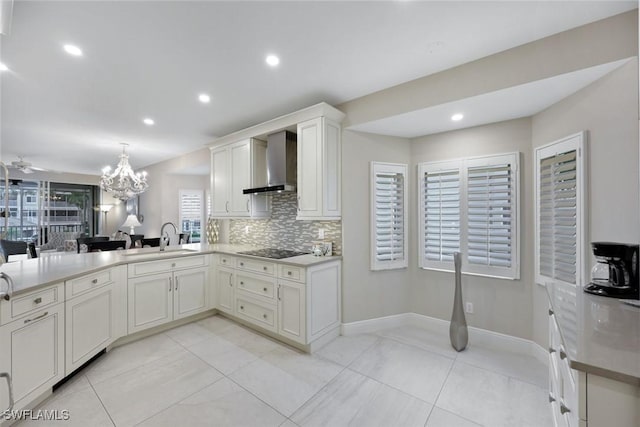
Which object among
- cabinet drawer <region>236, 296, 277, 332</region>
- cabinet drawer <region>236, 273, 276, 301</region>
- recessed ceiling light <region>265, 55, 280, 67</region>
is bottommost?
cabinet drawer <region>236, 296, 277, 332</region>

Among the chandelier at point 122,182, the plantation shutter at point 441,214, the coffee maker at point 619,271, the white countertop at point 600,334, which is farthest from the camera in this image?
the chandelier at point 122,182

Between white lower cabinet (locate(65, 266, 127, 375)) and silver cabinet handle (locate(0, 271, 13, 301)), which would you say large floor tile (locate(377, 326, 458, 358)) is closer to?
white lower cabinet (locate(65, 266, 127, 375))

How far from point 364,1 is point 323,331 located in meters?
2.84

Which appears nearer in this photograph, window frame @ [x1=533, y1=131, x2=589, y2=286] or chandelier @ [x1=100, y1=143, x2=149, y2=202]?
window frame @ [x1=533, y1=131, x2=589, y2=286]

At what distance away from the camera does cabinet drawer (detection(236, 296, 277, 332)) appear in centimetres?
291

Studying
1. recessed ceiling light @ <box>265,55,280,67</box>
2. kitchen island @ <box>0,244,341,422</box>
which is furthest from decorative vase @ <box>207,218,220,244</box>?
recessed ceiling light @ <box>265,55,280,67</box>

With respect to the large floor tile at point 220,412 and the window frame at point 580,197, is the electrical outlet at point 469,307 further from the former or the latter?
the large floor tile at point 220,412

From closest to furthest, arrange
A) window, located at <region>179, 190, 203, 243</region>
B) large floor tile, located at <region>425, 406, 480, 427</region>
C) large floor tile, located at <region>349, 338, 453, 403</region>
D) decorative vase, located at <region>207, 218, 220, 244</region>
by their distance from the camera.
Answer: large floor tile, located at <region>425, 406, 480, 427</region> → large floor tile, located at <region>349, 338, 453, 403</region> → decorative vase, located at <region>207, 218, 220, 244</region> → window, located at <region>179, 190, 203, 243</region>

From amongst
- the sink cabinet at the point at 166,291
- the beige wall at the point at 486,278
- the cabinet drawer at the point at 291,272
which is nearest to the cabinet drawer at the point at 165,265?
the sink cabinet at the point at 166,291

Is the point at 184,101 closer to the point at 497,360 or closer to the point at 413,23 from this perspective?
the point at 413,23

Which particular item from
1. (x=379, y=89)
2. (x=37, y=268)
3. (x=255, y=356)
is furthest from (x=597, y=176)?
(x=37, y=268)

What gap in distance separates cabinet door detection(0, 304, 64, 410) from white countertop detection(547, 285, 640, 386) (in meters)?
2.94

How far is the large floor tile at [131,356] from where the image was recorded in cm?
230

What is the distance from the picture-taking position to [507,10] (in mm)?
1652
